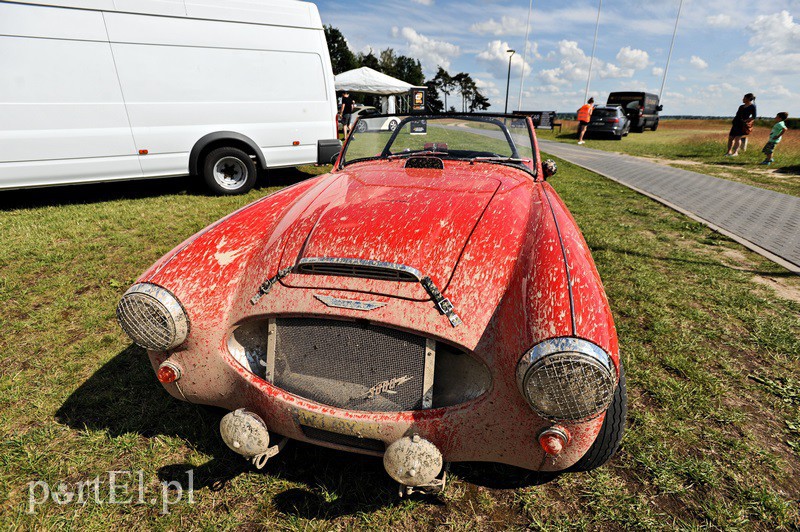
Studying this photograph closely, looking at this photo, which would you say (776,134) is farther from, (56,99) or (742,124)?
(56,99)

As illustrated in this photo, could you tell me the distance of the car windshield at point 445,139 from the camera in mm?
3094

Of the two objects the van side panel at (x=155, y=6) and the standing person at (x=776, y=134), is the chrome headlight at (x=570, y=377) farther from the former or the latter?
the standing person at (x=776, y=134)

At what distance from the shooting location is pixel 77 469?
6.20ft

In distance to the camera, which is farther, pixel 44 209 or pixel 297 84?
pixel 297 84

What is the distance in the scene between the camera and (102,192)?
7.33 metres

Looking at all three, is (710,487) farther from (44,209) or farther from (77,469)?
(44,209)

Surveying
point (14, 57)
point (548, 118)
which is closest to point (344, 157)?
point (548, 118)

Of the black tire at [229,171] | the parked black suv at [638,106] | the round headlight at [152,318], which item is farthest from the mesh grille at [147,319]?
the parked black suv at [638,106]

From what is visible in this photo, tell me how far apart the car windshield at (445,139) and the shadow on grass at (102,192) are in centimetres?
488

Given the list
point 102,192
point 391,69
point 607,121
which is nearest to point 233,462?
point 102,192

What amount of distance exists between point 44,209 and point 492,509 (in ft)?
24.5

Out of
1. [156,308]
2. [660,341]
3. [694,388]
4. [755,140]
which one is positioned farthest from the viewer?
[755,140]

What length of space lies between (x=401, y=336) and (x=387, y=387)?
0.72 ft

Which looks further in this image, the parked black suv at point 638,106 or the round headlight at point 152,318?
the parked black suv at point 638,106
